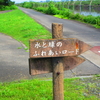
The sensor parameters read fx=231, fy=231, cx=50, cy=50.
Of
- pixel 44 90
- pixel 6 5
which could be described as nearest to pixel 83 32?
pixel 44 90

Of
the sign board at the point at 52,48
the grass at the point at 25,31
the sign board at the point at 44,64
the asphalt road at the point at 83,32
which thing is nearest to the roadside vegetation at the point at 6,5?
the grass at the point at 25,31

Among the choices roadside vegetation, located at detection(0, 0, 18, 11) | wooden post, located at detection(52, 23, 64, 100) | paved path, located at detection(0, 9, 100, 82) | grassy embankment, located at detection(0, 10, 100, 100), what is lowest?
roadside vegetation, located at detection(0, 0, 18, 11)

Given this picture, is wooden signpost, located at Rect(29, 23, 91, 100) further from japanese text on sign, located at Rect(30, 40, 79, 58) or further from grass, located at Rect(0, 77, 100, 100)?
grass, located at Rect(0, 77, 100, 100)

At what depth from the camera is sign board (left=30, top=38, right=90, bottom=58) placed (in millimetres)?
3043

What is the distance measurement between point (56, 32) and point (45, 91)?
73.2 inches

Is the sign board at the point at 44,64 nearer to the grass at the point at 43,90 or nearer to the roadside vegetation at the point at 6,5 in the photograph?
the grass at the point at 43,90

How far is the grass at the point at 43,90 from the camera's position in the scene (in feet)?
14.5

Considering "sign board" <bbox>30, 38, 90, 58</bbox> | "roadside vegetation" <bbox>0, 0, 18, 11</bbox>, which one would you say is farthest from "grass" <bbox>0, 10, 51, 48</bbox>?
"roadside vegetation" <bbox>0, 0, 18, 11</bbox>

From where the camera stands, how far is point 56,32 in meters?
3.17

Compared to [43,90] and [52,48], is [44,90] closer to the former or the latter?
[43,90]

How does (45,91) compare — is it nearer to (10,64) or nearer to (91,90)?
(91,90)

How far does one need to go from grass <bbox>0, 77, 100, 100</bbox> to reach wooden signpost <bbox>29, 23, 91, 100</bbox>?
113cm

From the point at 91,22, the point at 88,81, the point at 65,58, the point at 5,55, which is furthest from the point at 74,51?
the point at 91,22

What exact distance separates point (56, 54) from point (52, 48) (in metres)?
0.10
